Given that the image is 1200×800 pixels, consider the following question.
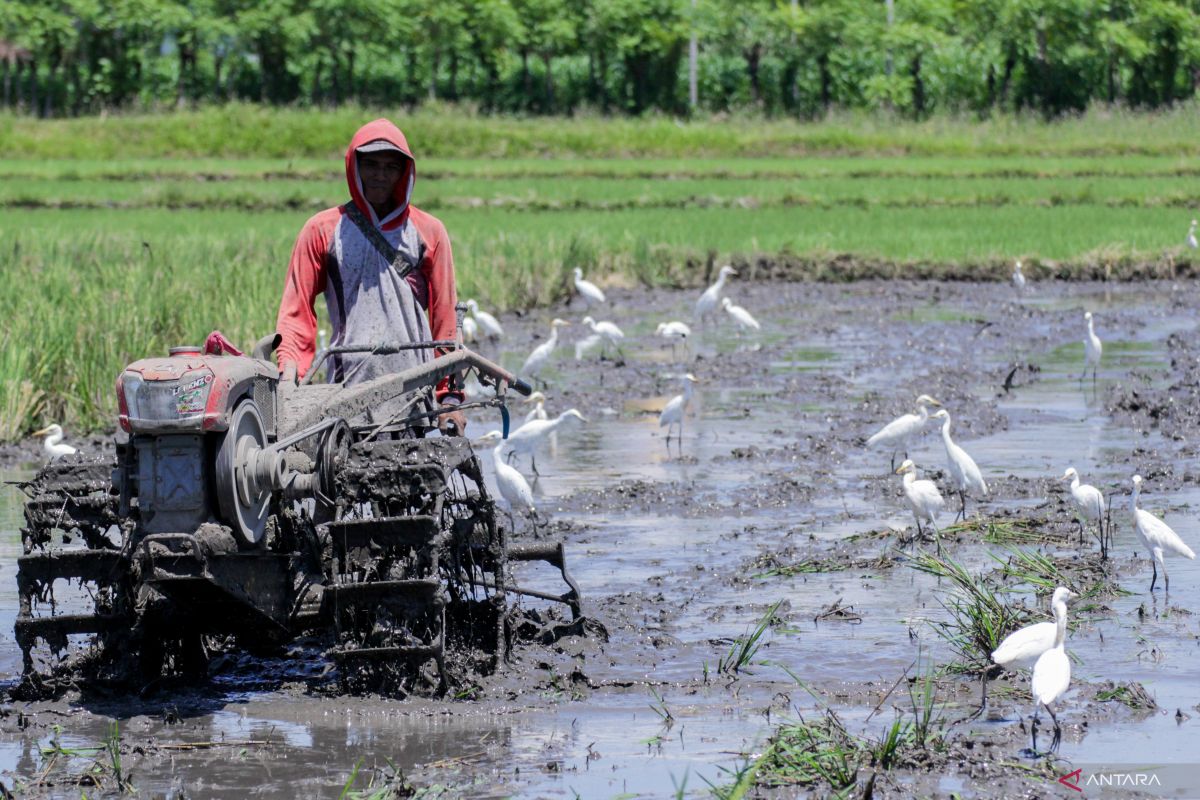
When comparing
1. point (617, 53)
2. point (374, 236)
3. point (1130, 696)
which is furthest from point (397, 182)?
point (617, 53)

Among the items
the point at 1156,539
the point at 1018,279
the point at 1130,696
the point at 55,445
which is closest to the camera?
the point at 1130,696

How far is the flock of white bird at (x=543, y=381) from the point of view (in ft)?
30.2

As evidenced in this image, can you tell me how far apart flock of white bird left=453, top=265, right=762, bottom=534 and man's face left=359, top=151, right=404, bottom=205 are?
538 millimetres

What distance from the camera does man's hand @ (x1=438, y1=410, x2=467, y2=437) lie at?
6.41 metres

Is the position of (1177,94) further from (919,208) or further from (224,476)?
(224,476)

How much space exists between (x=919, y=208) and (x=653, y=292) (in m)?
8.98

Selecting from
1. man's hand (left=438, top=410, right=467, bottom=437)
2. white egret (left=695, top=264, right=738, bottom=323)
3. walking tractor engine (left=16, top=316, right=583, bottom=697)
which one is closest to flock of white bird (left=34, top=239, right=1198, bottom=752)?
man's hand (left=438, top=410, right=467, bottom=437)

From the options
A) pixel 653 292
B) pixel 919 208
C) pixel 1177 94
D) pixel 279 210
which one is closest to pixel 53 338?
pixel 653 292

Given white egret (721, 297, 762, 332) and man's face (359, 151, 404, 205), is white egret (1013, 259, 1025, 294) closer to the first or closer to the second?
white egret (721, 297, 762, 332)

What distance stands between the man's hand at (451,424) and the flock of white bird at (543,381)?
10.6 inches

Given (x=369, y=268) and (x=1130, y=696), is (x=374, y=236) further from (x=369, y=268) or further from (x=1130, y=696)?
(x=1130, y=696)

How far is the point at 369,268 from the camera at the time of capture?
6457 millimetres

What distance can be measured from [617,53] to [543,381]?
4200 centimetres

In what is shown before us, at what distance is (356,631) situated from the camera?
18.9 ft
